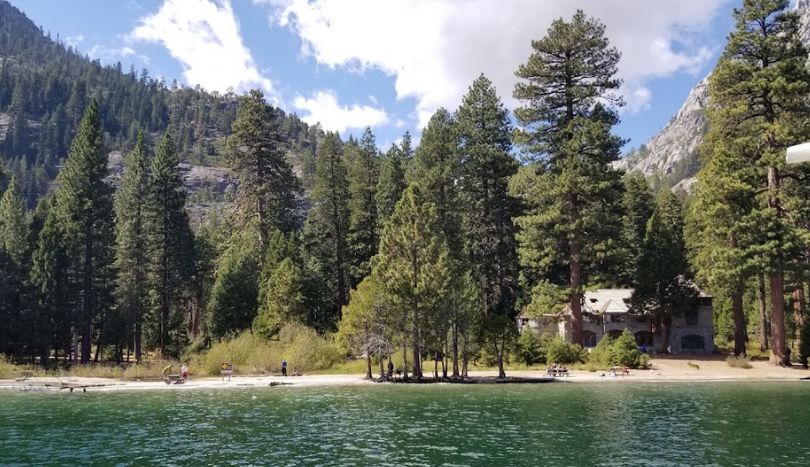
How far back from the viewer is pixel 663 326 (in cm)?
5675

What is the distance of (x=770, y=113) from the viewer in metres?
46.1

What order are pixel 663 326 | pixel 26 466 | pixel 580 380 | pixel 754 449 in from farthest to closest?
1. pixel 663 326
2. pixel 580 380
3. pixel 754 449
4. pixel 26 466

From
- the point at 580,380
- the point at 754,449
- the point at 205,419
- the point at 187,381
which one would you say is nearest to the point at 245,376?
the point at 187,381

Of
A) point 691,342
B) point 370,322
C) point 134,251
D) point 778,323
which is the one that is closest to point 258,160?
point 134,251

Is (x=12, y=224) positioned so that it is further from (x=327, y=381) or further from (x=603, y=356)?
(x=603, y=356)

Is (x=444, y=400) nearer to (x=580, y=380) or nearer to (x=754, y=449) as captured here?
(x=580, y=380)

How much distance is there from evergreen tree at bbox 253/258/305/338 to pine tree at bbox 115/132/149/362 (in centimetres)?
1526

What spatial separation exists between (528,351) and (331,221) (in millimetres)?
28271

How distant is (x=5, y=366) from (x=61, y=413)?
22270 millimetres

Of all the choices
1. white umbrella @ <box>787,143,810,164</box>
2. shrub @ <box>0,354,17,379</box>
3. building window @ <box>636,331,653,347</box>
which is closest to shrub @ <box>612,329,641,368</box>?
building window @ <box>636,331,653,347</box>

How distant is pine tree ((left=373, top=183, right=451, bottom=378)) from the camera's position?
137 ft

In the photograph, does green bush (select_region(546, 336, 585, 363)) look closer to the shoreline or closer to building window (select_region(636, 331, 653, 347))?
the shoreline

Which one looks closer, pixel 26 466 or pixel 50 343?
pixel 26 466

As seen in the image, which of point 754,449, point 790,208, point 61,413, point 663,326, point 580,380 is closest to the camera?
point 754,449
